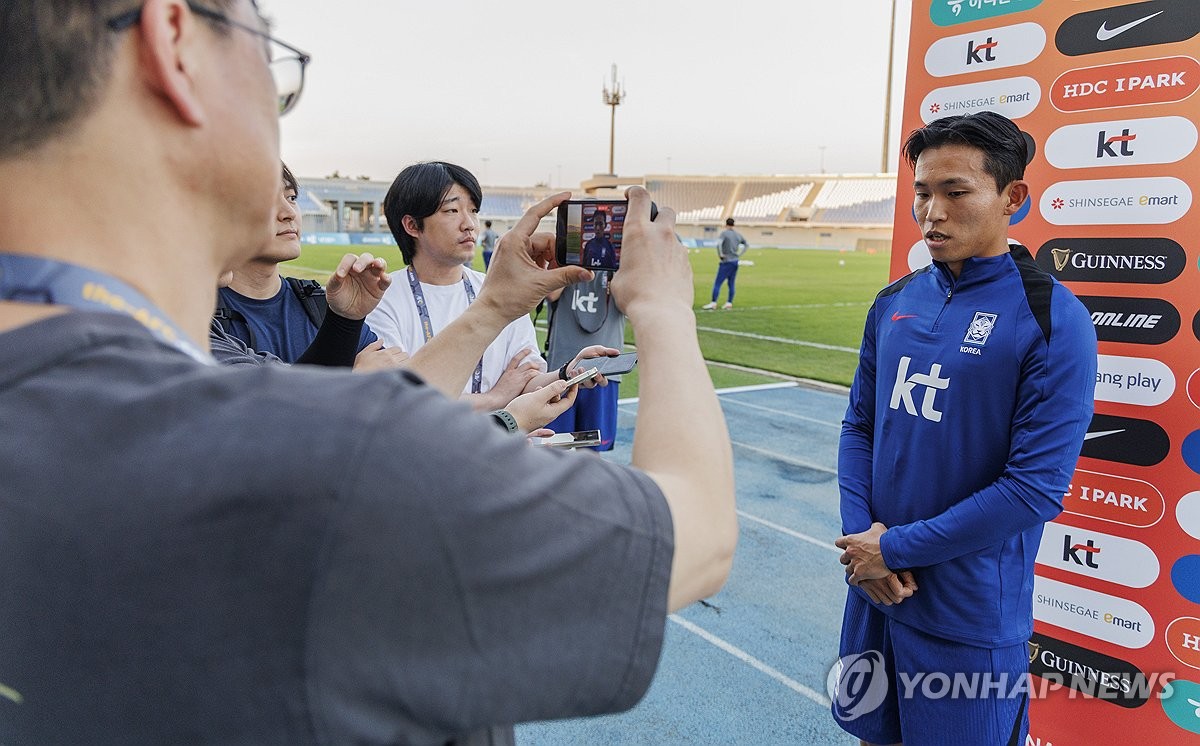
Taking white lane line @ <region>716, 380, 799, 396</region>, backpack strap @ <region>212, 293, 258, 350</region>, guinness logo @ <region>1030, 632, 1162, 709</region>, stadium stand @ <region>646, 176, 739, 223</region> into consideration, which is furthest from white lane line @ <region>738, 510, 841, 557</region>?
stadium stand @ <region>646, 176, 739, 223</region>

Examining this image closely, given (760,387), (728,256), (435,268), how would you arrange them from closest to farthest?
(435,268), (760,387), (728,256)

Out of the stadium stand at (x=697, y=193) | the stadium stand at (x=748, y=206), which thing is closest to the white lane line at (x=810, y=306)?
the stadium stand at (x=748, y=206)

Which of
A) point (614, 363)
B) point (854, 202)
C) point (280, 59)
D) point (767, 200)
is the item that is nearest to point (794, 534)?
point (614, 363)

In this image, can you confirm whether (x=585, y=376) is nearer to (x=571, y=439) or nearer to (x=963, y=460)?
(x=571, y=439)

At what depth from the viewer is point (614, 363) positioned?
2514mm

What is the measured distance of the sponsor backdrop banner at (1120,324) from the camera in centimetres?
278

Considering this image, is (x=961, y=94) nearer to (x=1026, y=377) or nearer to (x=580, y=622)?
(x=1026, y=377)

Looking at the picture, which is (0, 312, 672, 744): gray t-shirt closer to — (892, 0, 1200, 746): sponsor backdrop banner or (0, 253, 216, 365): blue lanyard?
(0, 253, 216, 365): blue lanyard

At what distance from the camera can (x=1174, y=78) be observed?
274cm

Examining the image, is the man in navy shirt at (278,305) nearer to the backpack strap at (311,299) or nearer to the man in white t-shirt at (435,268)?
the backpack strap at (311,299)

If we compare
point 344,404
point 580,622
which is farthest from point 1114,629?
point 344,404

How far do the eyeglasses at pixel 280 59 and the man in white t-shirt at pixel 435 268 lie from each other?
240cm

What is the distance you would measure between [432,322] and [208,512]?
306 cm

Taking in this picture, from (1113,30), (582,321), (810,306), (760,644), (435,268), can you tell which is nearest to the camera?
(1113,30)
